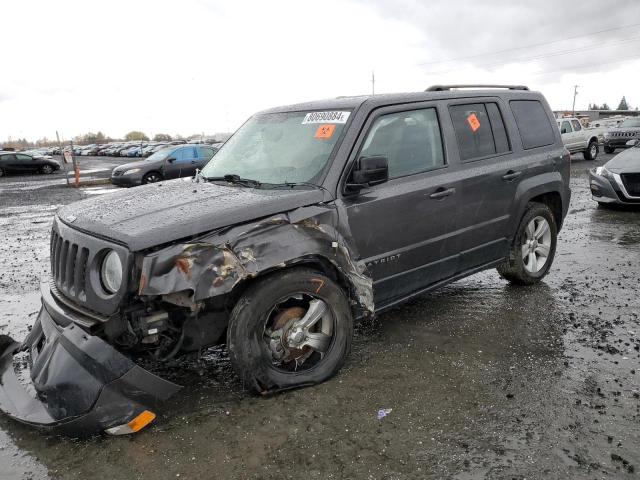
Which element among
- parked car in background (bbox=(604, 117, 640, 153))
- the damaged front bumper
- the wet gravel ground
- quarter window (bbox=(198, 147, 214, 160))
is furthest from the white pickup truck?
the damaged front bumper

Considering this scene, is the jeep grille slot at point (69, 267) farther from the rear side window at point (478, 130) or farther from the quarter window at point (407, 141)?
the rear side window at point (478, 130)

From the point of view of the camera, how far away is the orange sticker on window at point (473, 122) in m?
4.48

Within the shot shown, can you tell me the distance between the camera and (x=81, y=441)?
2.92 metres

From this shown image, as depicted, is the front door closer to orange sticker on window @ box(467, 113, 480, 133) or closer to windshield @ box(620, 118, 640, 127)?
orange sticker on window @ box(467, 113, 480, 133)

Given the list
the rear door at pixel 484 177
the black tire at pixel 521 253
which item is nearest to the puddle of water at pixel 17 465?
the rear door at pixel 484 177

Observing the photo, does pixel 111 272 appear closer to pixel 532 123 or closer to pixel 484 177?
pixel 484 177

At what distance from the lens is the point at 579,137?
20391 millimetres

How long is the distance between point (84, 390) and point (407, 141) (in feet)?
9.41

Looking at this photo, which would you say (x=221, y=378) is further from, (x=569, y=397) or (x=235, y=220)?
(x=569, y=397)

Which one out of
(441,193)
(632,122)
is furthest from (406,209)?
(632,122)

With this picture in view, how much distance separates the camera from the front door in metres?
3.66

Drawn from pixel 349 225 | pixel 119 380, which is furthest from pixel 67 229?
pixel 349 225

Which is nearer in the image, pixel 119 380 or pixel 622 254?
pixel 119 380

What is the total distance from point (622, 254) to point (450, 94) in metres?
3.94
